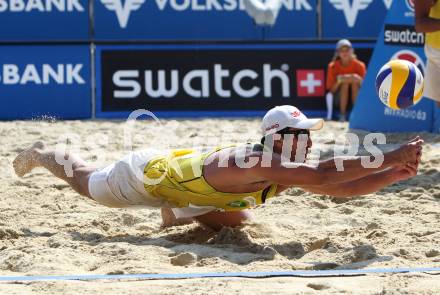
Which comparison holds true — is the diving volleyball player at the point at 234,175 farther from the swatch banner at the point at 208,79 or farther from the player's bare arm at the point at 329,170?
the swatch banner at the point at 208,79

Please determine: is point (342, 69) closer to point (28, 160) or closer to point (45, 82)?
point (45, 82)

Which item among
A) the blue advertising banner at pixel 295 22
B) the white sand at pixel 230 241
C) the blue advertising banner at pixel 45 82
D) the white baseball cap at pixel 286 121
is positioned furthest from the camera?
the blue advertising banner at pixel 295 22

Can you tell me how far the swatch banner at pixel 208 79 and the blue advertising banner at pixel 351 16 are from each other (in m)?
0.70

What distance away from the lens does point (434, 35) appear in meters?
7.25

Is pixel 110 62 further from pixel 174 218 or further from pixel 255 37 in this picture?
pixel 174 218

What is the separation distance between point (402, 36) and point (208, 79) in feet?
8.95

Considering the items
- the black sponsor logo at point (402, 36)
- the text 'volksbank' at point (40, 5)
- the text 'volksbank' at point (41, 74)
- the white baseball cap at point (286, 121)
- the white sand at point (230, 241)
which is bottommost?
the white sand at point (230, 241)

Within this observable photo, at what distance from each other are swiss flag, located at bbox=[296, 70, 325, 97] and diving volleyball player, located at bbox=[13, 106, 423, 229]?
571 cm

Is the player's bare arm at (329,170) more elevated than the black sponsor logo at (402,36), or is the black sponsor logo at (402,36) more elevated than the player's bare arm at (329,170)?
the black sponsor logo at (402,36)

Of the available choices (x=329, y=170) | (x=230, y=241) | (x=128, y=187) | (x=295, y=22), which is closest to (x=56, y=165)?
(x=128, y=187)

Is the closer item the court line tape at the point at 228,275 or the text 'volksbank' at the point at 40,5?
the court line tape at the point at 228,275

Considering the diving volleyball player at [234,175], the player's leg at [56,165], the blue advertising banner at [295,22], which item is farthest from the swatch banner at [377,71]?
the player's leg at [56,165]

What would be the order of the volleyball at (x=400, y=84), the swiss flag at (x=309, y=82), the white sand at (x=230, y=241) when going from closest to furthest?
1. the white sand at (x=230, y=241)
2. the volleyball at (x=400, y=84)
3. the swiss flag at (x=309, y=82)

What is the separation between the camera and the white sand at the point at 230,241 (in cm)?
407
